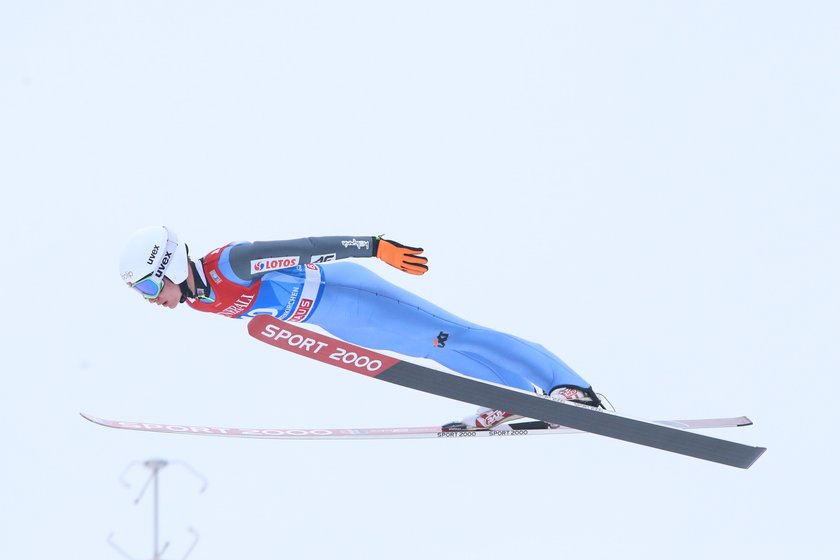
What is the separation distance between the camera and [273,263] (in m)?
4.31

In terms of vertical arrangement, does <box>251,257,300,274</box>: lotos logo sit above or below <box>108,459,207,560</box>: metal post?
above

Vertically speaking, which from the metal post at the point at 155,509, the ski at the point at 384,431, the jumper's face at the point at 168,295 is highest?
the jumper's face at the point at 168,295

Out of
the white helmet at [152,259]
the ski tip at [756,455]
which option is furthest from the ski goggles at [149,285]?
the ski tip at [756,455]

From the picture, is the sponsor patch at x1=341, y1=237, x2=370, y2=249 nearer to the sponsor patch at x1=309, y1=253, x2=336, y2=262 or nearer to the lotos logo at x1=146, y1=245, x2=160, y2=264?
the sponsor patch at x1=309, y1=253, x2=336, y2=262

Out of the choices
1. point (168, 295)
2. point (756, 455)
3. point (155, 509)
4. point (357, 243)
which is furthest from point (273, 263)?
point (756, 455)

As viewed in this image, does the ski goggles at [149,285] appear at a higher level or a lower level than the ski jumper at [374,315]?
lower

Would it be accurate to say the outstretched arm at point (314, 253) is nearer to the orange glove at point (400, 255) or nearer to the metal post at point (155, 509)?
the orange glove at point (400, 255)

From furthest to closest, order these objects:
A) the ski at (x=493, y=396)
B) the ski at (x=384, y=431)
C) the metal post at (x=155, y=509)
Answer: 1. the metal post at (x=155, y=509)
2. the ski at (x=384, y=431)
3. the ski at (x=493, y=396)

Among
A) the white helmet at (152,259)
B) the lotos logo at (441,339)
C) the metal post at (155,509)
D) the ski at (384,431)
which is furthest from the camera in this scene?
the metal post at (155,509)

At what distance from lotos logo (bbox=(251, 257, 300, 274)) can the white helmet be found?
11.5 inches

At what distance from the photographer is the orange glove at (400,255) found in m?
4.32

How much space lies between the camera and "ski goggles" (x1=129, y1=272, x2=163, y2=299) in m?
4.32

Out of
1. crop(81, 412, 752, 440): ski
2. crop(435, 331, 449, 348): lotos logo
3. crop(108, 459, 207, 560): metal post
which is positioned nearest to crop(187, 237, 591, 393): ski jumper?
crop(435, 331, 449, 348): lotos logo

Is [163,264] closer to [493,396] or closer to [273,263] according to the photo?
[273,263]
